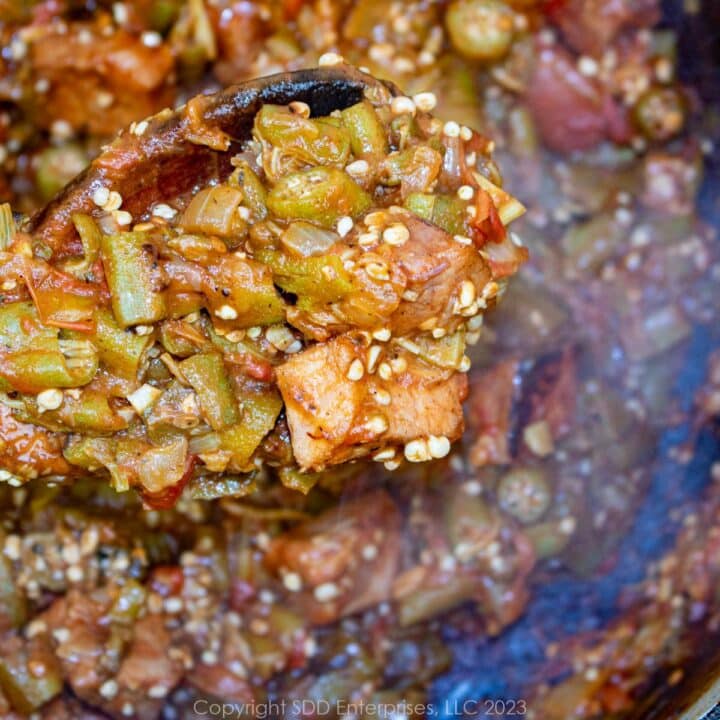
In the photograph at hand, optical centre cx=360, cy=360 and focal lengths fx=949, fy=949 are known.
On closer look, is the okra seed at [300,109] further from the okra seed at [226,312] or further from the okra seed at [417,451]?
the okra seed at [417,451]

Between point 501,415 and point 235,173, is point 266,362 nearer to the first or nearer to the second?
point 235,173

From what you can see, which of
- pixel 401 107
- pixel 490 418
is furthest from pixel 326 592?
pixel 401 107

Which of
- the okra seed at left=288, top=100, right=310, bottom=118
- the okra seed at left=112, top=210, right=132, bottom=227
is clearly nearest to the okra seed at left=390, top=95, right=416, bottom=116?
the okra seed at left=288, top=100, right=310, bottom=118

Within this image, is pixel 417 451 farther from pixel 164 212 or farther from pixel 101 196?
pixel 101 196

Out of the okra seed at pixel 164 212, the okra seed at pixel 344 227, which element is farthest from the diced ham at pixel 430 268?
the okra seed at pixel 164 212

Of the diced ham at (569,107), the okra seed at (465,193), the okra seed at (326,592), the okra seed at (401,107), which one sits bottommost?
the okra seed at (326,592)

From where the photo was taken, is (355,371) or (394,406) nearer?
(355,371)

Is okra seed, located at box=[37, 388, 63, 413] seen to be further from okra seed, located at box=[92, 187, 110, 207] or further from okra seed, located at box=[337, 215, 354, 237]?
okra seed, located at box=[337, 215, 354, 237]

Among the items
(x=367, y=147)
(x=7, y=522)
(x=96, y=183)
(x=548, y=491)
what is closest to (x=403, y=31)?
(x=367, y=147)
